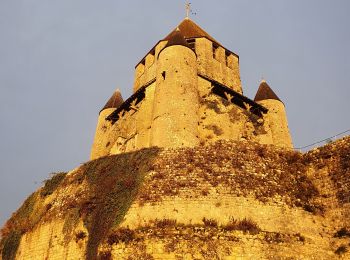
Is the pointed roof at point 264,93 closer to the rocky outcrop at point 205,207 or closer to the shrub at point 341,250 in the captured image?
the rocky outcrop at point 205,207

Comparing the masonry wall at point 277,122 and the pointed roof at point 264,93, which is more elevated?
the pointed roof at point 264,93

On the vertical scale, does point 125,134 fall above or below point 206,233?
above

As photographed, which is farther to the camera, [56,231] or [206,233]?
[56,231]

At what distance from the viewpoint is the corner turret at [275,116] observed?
25.0 m

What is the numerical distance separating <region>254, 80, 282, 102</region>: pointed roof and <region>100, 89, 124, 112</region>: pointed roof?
394 inches

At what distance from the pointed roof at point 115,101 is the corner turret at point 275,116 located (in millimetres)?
9995

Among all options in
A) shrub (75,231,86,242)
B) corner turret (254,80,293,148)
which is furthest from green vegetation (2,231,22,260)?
corner turret (254,80,293,148)

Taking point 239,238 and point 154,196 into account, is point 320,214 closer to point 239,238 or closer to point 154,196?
point 239,238

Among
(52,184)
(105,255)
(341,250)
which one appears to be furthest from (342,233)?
(52,184)

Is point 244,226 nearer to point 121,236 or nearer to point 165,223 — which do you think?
point 165,223

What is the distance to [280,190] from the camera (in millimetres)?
13062

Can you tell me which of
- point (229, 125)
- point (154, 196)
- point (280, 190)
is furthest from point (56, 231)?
point (229, 125)

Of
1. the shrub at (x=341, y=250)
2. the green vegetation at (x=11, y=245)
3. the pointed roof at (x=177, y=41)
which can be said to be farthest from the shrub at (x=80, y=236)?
A: the pointed roof at (x=177, y=41)

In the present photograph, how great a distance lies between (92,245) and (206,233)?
3598 mm
